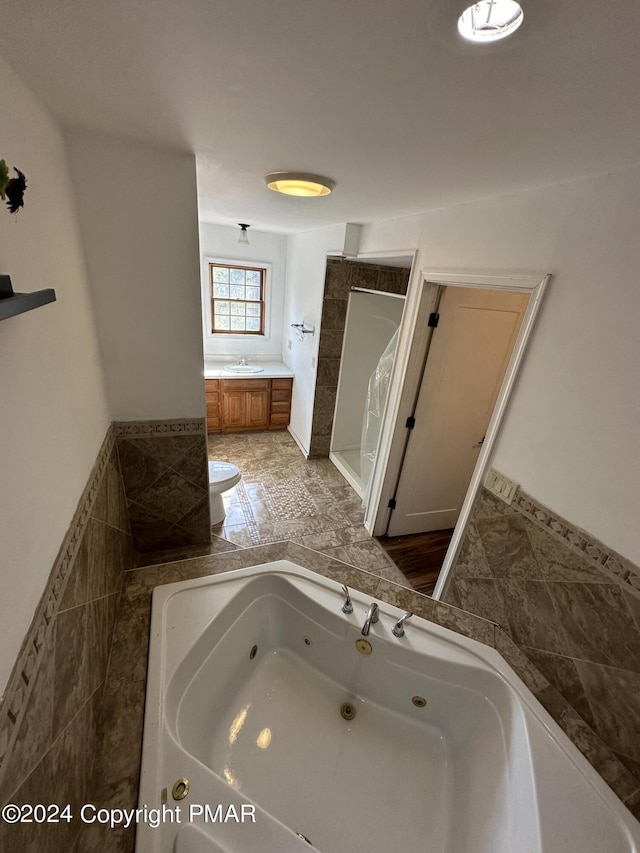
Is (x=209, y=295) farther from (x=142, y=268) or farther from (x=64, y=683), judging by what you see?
(x=64, y=683)

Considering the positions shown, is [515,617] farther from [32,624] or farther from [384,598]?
[32,624]

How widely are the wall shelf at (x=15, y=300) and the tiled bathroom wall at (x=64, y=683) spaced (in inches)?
25.0

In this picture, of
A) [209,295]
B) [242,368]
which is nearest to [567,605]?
[242,368]

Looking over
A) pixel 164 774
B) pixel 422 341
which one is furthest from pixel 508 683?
pixel 422 341

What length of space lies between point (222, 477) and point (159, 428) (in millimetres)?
844

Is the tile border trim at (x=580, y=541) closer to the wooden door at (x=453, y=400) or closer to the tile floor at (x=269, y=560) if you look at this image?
the tile floor at (x=269, y=560)

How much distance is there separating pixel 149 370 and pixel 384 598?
1.58 m

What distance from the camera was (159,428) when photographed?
166cm

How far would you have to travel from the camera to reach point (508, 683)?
1.35 metres

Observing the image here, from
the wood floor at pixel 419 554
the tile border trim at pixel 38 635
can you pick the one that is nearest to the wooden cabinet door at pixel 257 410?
the wood floor at pixel 419 554

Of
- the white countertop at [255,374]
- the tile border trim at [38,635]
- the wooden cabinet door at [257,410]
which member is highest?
the tile border trim at [38,635]

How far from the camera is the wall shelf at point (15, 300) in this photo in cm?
55

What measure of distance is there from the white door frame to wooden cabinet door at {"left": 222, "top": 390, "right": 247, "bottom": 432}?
2.09 m

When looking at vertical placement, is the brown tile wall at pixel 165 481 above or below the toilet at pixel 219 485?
above
